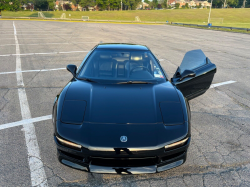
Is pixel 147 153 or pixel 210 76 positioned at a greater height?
pixel 210 76

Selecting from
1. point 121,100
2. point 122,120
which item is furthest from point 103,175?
point 121,100

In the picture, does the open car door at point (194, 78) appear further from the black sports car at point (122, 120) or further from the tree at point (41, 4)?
the tree at point (41, 4)

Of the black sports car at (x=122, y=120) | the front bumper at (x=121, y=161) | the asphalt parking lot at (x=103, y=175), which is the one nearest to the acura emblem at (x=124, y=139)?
the black sports car at (x=122, y=120)

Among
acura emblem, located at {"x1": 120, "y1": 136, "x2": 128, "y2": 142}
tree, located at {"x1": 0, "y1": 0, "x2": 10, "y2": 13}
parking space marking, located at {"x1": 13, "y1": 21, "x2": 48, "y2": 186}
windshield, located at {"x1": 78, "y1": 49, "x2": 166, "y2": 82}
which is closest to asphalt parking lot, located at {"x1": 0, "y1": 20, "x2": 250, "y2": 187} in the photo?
parking space marking, located at {"x1": 13, "y1": 21, "x2": 48, "y2": 186}

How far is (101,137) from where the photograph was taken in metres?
2.52

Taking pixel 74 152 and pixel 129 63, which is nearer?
pixel 74 152

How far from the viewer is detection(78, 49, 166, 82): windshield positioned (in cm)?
372

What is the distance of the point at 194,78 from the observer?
4.10 metres

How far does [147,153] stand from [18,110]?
3.36m

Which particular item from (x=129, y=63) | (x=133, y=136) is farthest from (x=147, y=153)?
(x=129, y=63)

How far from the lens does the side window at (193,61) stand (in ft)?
14.7

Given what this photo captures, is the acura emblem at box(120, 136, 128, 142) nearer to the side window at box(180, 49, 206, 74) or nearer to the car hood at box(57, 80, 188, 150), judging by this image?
the car hood at box(57, 80, 188, 150)

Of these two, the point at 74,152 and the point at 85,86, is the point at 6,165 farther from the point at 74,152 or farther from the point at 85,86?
the point at 85,86

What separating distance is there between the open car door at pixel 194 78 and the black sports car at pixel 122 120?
33 millimetres
